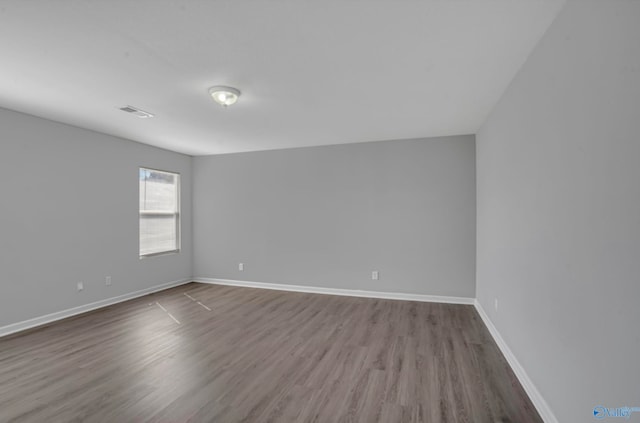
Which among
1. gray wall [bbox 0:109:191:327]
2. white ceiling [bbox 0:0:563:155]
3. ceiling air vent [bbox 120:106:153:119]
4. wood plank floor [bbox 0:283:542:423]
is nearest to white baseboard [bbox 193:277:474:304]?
wood plank floor [bbox 0:283:542:423]

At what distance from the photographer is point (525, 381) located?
2.34 metres

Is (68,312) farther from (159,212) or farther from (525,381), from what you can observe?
(525,381)

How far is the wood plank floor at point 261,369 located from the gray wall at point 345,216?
35.4 inches

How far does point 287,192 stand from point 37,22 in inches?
156

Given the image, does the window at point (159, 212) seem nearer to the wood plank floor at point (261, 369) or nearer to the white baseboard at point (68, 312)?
the white baseboard at point (68, 312)

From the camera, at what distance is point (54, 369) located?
8.80 feet

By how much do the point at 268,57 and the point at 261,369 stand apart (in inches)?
102

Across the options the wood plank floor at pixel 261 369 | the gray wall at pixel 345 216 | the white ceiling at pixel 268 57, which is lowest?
the wood plank floor at pixel 261 369

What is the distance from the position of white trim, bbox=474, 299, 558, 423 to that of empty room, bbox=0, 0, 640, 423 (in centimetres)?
3

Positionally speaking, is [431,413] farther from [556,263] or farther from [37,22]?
[37,22]

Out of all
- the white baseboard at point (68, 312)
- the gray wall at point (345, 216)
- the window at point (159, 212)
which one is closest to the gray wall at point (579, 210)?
the gray wall at point (345, 216)

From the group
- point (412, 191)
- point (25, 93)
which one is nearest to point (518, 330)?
point (412, 191)

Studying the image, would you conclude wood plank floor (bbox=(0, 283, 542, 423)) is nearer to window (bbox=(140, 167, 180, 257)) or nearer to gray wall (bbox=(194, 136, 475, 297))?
gray wall (bbox=(194, 136, 475, 297))

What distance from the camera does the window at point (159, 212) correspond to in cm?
525
